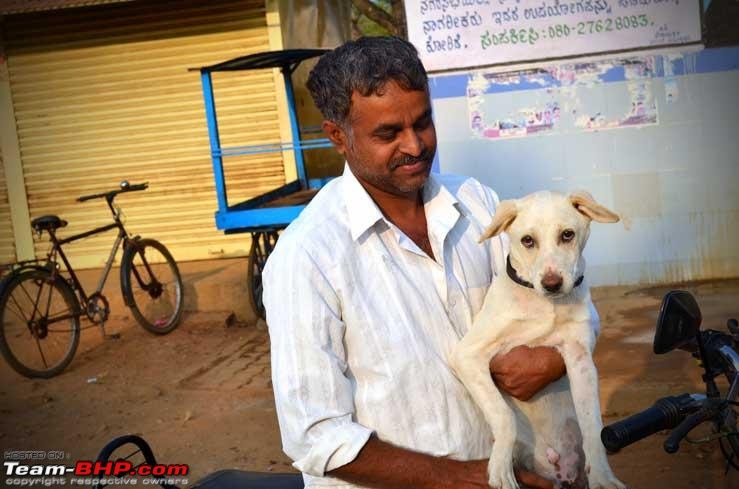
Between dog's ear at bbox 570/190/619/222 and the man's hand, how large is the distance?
41 cm

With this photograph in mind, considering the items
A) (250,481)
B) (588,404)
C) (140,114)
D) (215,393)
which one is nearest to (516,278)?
(588,404)

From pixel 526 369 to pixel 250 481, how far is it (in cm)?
95

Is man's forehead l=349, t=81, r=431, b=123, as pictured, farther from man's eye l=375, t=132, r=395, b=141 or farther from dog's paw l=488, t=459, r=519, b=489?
dog's paw l=488, t=459, r=519, b=489

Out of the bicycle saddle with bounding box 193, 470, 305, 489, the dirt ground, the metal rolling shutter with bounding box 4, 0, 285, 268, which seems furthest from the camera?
the metal rolling shutter with bounding box 4, 0, 285, 268

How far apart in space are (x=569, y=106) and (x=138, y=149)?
5.52m

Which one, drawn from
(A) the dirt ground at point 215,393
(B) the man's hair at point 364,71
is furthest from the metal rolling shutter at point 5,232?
(B) the man's hair at point 364,71

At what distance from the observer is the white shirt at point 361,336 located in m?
2.04

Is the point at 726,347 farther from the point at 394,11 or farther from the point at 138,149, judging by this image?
the point at 394,11

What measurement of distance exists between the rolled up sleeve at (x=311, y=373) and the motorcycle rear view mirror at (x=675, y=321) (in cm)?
82

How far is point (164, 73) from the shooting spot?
1038cm

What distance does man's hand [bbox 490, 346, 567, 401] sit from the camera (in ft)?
7.95

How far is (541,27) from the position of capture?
6996 millimetres

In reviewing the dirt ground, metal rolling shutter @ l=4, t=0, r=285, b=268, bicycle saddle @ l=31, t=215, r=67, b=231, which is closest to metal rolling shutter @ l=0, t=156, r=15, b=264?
metal rolling shutter @ l=4, t=0, r=285, b=268

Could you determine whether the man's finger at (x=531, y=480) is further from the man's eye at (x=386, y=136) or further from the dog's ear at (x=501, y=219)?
the man's eye at (x=386, y=136)
